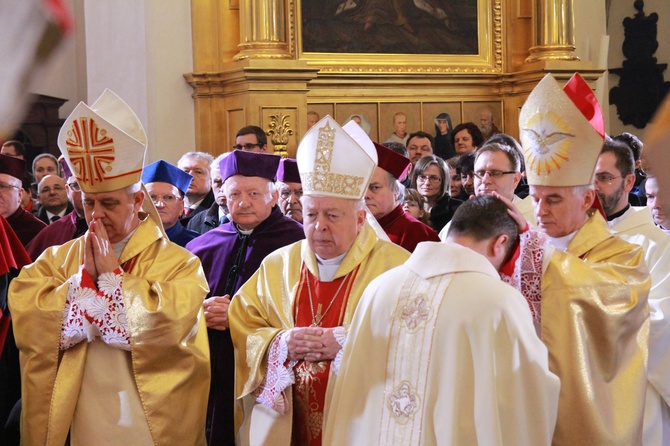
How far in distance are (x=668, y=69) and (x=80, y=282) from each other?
14.3m

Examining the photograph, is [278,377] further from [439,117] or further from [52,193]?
[439,117]

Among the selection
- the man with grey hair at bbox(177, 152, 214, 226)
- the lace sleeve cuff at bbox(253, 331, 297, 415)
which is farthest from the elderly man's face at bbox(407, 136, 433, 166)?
the lace sleeve cuff at bbox(253, 331, 297, 415)

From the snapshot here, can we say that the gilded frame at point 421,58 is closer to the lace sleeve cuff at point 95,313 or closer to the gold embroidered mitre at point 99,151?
the gold embroidered mitre at point 99,151

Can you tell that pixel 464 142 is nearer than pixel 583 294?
No

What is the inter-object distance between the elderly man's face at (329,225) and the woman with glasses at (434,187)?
109 inches

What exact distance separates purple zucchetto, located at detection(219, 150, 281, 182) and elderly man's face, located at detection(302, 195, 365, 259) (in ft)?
3.02

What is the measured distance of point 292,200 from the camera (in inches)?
228

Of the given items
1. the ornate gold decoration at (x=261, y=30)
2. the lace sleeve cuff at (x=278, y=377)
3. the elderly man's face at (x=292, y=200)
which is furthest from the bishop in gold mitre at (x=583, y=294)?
the ornate gold decoration at (x=261, y=30)

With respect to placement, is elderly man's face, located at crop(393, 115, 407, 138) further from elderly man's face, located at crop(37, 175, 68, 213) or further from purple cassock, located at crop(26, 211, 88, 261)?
purple cassock, located at crop(26, 211, 88, 261)

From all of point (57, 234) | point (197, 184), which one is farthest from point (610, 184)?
point (197, 184)

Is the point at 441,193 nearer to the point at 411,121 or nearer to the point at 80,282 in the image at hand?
the point at 80,282

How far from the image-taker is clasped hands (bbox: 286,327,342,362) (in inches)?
153

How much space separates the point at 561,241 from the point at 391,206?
1311mm

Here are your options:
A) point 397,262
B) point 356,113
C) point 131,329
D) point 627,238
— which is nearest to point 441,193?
point 627,238
